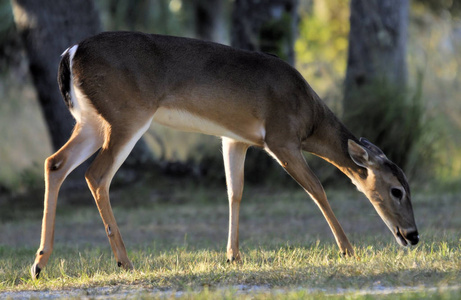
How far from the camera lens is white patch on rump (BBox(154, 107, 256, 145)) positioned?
7098 mm

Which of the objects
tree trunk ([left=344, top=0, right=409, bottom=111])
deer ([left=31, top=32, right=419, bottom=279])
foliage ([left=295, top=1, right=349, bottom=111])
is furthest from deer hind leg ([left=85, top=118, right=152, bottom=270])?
foliage ([left=295, top=1, right=349, bottom=111])

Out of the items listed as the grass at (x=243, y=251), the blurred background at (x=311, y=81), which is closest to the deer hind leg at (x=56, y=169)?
the grass at (x=243, y=251)

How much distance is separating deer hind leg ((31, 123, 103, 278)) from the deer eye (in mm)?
2764

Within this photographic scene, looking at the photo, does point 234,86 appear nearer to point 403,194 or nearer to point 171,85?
point 171,85

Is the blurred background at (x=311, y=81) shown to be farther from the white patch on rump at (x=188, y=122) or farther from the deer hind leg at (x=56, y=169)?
the deer hind leg at (x=56, y=169)

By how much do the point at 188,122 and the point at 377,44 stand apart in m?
8.23

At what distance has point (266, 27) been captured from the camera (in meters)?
14.6

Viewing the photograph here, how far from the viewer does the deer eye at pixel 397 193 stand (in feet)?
24.1

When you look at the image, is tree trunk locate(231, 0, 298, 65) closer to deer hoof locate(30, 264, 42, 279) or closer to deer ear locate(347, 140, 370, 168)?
deer ear locate(347, 140, 370, 168)

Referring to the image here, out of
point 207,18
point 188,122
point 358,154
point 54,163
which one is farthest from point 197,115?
point 207,18

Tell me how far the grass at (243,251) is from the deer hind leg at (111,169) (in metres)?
0.24

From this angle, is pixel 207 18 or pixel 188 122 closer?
pixel 188 122

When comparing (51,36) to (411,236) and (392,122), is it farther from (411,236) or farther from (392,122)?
(411,236)

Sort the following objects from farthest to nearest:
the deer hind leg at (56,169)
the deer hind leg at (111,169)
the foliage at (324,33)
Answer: the foliage at (324,33)
the deer hind leg at (111,169)
the deer hind leg at (56,169)
